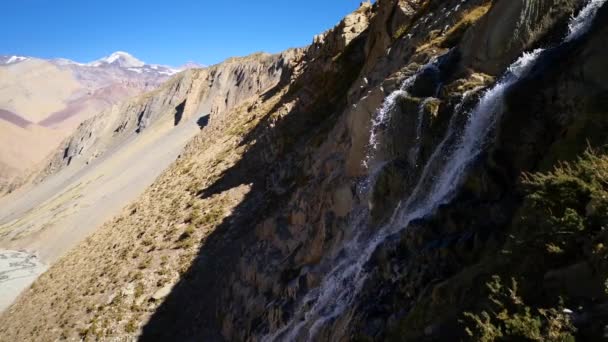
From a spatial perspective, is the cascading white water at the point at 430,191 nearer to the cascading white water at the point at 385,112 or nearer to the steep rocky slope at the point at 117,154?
the cascading white water at the point at 385,112

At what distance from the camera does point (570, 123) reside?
26.3 feet

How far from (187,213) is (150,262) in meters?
3.80

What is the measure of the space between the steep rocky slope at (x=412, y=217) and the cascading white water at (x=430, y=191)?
0.16 feet

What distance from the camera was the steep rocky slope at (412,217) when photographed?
599 cm

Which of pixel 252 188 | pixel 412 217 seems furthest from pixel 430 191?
pixel 252 188

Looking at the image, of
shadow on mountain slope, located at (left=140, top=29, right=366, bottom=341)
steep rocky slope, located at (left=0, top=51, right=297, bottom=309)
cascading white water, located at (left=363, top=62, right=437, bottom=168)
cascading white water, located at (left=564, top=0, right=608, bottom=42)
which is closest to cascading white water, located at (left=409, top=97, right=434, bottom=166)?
cascading white water, located at (left=363, top=62, right=437, bottom=168)

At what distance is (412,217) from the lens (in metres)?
10.3

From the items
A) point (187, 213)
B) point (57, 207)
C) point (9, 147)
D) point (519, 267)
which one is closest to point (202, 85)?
point (57, 207)

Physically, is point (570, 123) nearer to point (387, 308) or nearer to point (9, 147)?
point (387, 308)

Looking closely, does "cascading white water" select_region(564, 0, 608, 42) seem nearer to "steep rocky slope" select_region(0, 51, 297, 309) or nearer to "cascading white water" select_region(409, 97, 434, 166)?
"cascading white water" select_region(409, 97, 434, 166)

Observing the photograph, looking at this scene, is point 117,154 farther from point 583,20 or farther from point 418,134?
point 583,20

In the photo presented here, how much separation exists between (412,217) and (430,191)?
649 mm

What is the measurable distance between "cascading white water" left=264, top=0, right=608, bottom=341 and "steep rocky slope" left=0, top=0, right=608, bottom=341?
48 millimetres

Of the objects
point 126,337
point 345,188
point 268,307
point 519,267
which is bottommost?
point 126,337
